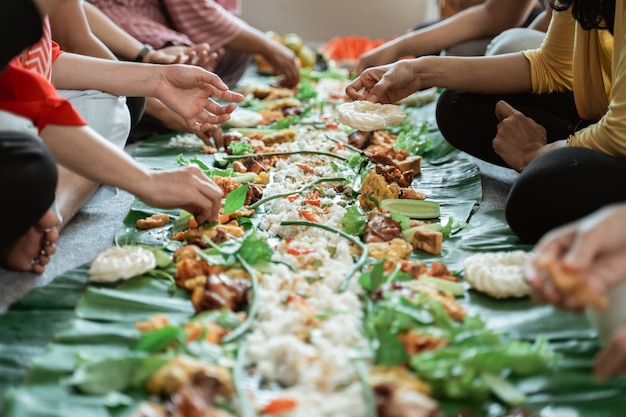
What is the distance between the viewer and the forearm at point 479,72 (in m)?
1.81

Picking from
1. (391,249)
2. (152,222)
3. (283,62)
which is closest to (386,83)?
(391,249)

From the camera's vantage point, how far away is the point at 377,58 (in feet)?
7.54

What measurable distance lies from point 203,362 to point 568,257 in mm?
494

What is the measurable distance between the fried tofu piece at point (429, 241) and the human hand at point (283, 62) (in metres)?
1.78

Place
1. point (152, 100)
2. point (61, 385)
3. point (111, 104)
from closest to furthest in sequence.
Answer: point (61, 385) → point (111, 104) → point (152, 100)

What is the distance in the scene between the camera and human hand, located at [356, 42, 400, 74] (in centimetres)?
228

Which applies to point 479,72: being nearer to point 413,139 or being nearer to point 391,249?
point 413,139

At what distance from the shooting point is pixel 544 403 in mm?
932

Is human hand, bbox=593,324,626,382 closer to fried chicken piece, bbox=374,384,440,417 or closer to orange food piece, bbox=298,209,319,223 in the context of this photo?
fried chicken piece, bbox=374,384,440,417

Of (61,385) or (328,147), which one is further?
(328,147)

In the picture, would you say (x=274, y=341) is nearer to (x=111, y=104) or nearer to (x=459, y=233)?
(x=459, y=233)

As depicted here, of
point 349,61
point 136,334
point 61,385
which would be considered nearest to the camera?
point 61,385

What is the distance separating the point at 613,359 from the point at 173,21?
8.17ft

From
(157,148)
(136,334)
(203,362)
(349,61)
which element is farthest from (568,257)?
(349,61)
